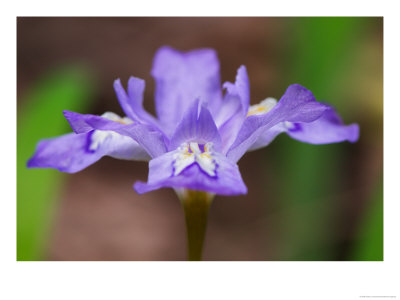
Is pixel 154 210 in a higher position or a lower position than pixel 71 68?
lower

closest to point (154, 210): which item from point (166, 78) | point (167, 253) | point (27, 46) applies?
point (167, 253)

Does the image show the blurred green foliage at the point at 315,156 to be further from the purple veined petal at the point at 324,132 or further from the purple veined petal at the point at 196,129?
the purple veined petal at the point at 196,129

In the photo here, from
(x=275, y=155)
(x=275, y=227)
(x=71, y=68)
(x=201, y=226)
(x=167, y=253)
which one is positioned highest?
(x=71, y=68)

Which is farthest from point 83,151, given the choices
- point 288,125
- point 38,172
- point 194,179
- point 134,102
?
point 38,172

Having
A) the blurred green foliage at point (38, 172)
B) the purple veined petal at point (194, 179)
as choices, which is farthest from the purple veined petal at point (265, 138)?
the blurred green foliage at point (38, 172)

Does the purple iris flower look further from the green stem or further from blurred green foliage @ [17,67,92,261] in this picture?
blurred green foliage @ [17,67,92,261]

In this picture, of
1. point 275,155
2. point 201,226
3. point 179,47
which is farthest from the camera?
point 179,47
